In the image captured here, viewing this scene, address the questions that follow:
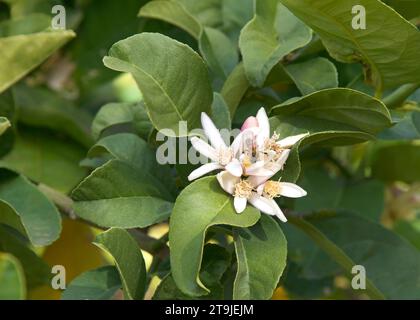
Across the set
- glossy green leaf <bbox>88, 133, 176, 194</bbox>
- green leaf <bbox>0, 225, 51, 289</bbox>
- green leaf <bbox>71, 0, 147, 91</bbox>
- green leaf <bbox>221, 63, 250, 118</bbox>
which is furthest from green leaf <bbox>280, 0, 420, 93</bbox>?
green leaf <bbox>71, 0, 147, 91</bbox>

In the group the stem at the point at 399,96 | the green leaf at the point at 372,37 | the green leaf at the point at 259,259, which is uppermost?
the green leaf at the point at 372,37

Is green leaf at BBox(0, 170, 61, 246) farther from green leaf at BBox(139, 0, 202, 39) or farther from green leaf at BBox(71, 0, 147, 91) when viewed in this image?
green leaf at BBox(71, 0, 147, 91)

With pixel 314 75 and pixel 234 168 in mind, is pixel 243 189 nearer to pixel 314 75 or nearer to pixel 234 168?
pixel 234 168

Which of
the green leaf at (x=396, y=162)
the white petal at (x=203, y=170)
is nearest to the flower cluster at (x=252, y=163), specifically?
the white petal at (x=203, y=170)

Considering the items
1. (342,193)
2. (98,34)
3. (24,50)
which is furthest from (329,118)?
(98,34)

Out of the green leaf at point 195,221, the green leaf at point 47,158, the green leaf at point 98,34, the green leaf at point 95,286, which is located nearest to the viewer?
the green leaf at point 195,221

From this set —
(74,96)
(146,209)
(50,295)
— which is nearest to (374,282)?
(146,209)

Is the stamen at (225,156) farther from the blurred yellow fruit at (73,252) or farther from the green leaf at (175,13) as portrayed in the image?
the blurred yellow fruit at (73,252)
